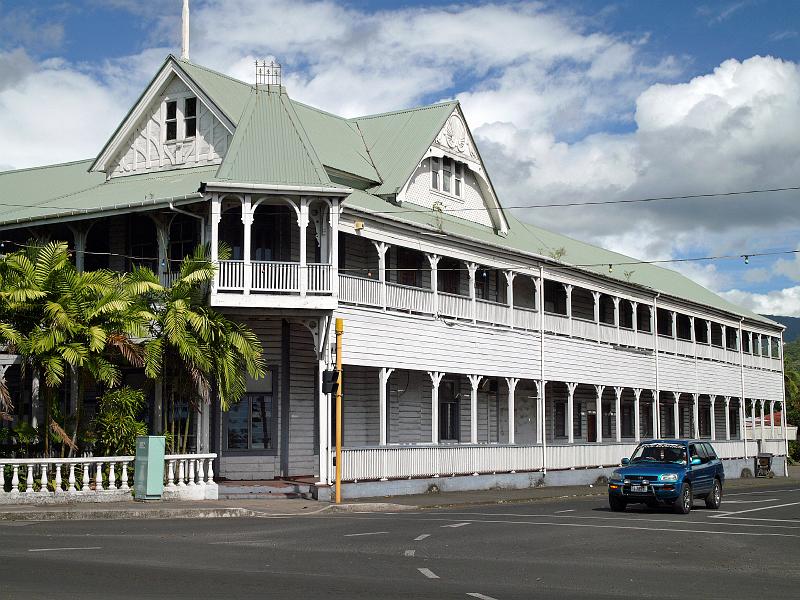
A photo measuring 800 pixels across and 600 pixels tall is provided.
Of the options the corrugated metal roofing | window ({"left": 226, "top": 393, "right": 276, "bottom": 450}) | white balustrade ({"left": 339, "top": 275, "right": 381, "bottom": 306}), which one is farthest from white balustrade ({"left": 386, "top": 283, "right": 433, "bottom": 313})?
window ({"left": 226, "top": 393, "right": 276, "bottom": 450})

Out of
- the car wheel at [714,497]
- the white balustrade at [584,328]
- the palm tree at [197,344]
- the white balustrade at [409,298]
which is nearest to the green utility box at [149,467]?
the palm tree at [197,344]

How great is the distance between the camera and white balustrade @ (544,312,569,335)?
121 feet

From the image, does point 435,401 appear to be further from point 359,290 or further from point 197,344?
point 197,344

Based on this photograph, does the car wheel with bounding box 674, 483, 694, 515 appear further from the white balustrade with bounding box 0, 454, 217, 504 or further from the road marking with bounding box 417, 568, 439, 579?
the road marking with bounding box 417, 568, 439, 579

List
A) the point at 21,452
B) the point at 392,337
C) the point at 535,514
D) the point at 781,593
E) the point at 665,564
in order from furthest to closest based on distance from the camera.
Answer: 1. the point at 392,337
2. the point at 21,452
3. the point at 535,514
4. the point at 665,564
5. the point at 781,593

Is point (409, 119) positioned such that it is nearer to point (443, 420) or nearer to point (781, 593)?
point (443, 420)

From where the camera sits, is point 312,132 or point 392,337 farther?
point 312,132

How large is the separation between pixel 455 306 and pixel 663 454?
9773 millimetres

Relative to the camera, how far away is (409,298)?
2991cm

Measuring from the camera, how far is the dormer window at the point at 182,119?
96.9ft

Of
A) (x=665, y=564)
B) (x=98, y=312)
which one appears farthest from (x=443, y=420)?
(x=665, y=564)

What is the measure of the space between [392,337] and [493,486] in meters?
6.72

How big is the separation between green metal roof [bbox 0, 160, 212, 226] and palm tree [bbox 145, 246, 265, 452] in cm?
223

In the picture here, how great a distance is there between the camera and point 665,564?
14016 mm
